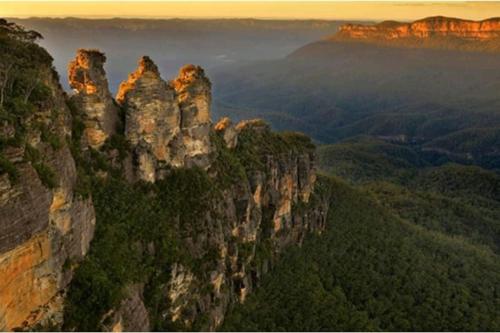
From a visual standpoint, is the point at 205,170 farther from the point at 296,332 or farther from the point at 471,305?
the point at 471,305

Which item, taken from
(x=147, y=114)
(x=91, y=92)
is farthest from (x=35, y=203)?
(x=147, y=114)

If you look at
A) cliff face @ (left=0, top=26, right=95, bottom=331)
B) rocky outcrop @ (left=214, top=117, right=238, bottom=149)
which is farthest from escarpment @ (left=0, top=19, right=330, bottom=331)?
rocky outcrop @ (left=214, top=117, right=238, bottom=149)

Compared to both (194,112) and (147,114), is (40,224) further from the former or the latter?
(194,112)

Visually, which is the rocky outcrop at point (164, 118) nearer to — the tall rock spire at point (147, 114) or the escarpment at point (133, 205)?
the tall rock spire at point (147, 114)

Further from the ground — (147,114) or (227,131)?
(147,114)

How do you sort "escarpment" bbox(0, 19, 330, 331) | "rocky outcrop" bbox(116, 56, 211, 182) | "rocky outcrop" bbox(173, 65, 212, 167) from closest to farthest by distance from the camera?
"escarpment" bbox(0, 19, 330, 331) → "rocky outcrop" bbox(116, 56, 211, 182) → "rocky outcrop" bbox(173, 65, 212, 167)

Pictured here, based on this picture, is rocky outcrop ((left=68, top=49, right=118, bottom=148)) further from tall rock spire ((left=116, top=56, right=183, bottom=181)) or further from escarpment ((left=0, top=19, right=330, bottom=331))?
tall rock spire ((left=116, top=56, right=183, bottom=181))

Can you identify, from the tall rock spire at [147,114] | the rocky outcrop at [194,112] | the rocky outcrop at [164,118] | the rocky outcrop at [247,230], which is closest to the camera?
the tall rock spire at [147,114]

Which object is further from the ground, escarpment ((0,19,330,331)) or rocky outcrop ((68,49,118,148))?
rocky outcrop ((68,49,118,148))

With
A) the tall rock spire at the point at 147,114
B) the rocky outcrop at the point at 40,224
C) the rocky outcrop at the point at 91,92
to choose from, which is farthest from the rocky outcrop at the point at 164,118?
the rocky outcrop at the point at 40,224
